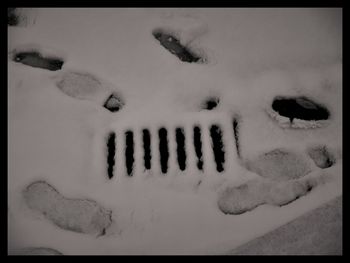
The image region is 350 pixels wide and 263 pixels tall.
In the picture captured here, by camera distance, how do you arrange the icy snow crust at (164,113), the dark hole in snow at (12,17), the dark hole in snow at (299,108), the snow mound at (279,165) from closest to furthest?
the icy snow crust at (164,113), the snow mound at (279,165), the dark hole in snow at (299,108), the dark hole in snow at (12,17)

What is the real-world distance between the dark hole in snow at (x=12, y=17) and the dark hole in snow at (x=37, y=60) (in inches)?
7.6

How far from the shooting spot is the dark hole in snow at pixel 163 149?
1410mm


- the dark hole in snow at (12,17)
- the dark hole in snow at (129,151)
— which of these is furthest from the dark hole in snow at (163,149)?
the dark hole in snow at (12,17)

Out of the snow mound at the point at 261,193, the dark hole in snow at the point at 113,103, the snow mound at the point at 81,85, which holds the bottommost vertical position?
the snow mound at the point at 261,193

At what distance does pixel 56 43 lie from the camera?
168 cm

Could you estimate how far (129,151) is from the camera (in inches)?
57.1

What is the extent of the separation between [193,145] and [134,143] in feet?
0.76

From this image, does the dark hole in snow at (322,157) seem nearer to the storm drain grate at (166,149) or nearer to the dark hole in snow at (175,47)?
the storm drain grate at (166,149)

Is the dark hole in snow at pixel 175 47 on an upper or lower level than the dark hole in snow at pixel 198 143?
upper

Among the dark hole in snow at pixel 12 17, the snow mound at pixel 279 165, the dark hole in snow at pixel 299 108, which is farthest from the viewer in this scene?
the dark hole in snow at pixel 12 17

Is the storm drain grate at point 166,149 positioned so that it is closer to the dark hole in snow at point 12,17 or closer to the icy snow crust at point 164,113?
the icy snow crust at point 164,113

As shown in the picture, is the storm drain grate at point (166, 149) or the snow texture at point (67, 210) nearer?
the snow texture at point (67, 210)
